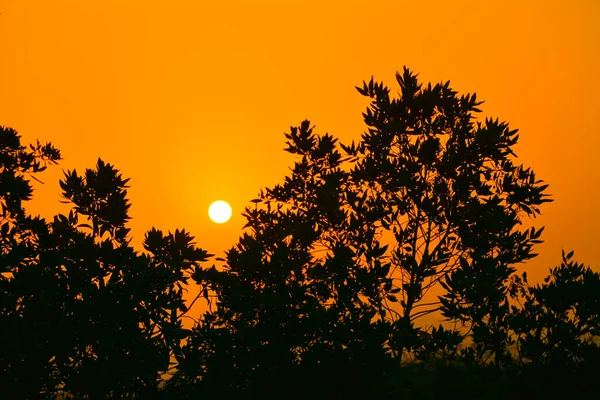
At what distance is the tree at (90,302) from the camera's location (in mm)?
12328

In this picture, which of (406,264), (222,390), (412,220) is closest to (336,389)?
(222,390)

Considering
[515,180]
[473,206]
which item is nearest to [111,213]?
[473,206]

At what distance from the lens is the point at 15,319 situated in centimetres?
1196

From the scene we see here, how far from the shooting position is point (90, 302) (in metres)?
12.5

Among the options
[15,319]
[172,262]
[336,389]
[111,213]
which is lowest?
[336,389]

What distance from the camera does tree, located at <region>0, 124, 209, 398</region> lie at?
1233cm

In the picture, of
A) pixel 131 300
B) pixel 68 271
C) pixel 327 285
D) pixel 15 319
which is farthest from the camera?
pixel 327 285

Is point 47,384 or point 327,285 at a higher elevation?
point 327,285

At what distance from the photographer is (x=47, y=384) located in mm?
12672

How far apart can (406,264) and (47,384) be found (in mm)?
8421

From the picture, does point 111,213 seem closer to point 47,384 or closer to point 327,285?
point 47,384

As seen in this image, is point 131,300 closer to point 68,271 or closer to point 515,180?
point 68,271

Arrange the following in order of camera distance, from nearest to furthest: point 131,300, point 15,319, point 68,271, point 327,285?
point 15,319, point 131,300, point 68,271, point 327,285

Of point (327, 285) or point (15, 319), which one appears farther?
point (327, 285)
